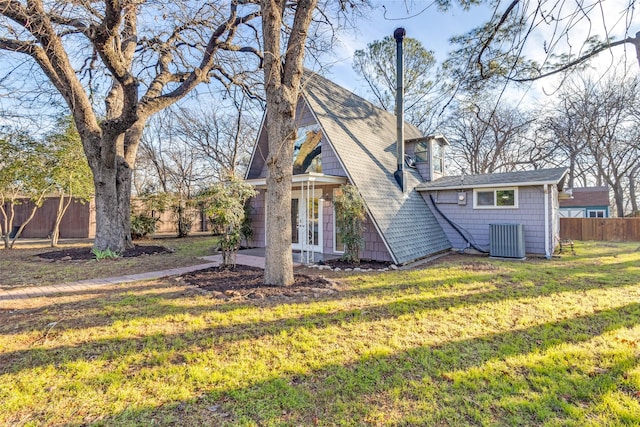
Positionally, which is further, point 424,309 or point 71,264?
point 71,264

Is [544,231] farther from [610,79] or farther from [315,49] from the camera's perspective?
[610,79]

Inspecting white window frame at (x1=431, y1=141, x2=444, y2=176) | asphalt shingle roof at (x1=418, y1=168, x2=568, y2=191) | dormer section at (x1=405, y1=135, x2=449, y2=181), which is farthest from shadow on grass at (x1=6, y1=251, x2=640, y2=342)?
white window frame at (x1=431, y1=141, x2=444, y2=176)

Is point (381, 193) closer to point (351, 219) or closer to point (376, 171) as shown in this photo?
point (376, 171)

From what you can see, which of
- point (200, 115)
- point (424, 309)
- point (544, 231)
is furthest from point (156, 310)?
point (200, 115)

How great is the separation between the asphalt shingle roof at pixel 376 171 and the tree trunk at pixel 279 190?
7.00 feet

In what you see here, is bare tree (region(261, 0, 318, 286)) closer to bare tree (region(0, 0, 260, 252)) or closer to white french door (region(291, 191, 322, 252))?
bare tree (region(0, 0, 260, 252))

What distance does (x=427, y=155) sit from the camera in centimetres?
1223

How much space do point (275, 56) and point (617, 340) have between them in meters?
6.58

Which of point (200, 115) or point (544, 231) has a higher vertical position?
point (200, 115)

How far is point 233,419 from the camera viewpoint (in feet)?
7.62

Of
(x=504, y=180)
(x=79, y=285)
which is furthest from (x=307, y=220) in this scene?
(x=504, y=180)

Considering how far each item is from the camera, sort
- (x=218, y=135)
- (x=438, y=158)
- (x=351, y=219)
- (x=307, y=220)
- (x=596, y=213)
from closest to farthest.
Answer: (x=351, y=219) → (x=307, y=220) → (x=438, y=158) → (x=218, y=135) → (x=596, y=213)

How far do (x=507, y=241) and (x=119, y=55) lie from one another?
1212cm

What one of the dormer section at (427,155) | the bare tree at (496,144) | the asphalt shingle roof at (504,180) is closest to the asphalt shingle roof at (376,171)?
the dormer section at (427,155)
